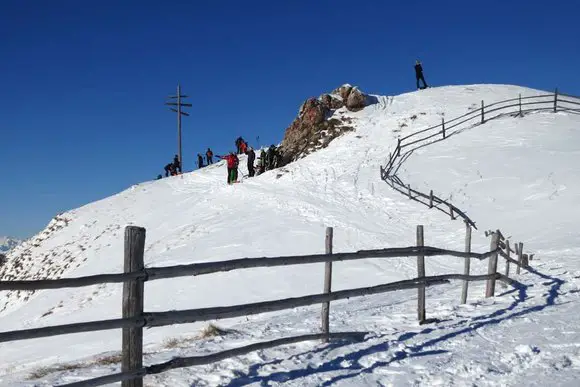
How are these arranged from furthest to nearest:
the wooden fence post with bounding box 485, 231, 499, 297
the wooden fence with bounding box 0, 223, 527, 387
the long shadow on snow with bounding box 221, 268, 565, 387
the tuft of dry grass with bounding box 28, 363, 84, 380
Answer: the wooden fence post with bounding box 485, 231, 499, 297 → the tuft of dry grass with bounding box 28, 363, 84, 380 → the long shadow on snow with bounding box 221, 268, 565, 387 → the wooden fence with bounding box 0, 223, 527, 387

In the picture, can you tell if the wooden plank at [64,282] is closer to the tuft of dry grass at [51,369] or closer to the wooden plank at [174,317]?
the wooden plank at [174,317]

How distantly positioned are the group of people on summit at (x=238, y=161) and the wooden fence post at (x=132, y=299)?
2859 centimetres

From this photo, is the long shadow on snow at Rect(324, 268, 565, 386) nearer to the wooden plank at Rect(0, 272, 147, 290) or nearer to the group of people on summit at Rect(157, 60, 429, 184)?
the wooden plank at Rect(0, 272, 147, 290)

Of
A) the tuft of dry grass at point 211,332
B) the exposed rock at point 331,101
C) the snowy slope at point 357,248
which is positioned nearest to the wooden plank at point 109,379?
the snowy slope at point 357,248

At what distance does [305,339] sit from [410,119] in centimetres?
3513

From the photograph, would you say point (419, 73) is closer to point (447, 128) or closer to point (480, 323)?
point (447, 128)

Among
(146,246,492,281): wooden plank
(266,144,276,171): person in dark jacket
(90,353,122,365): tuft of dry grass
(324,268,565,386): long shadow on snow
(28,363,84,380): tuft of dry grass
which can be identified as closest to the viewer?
(146,246,492,281): wooden plank

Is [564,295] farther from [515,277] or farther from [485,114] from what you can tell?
[485,114]

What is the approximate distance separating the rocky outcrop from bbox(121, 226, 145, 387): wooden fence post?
33360 mm

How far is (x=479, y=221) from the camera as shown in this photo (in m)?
A: 21.8

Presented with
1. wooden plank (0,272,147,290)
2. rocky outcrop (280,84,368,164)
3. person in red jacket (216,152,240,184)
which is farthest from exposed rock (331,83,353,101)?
wooden plank (0,272,147,290)

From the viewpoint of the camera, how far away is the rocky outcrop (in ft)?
130

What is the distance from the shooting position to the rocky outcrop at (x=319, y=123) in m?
39.7

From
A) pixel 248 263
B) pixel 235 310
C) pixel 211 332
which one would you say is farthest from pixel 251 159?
pixel 235 310
